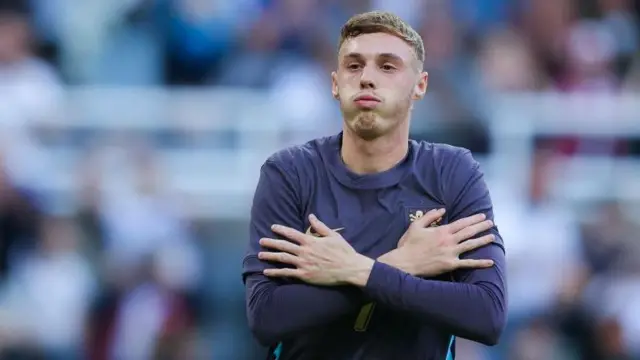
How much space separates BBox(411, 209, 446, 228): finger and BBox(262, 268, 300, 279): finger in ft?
1.40

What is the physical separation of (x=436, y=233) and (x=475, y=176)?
0.29m

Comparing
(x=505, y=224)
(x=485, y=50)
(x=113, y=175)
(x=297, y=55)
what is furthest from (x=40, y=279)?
(x=485, y=50)

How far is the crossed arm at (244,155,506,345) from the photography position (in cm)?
435

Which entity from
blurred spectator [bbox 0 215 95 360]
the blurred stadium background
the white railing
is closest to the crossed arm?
the blurred stadium background

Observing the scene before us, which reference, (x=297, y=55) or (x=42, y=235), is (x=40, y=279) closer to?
(x=42, y=235)

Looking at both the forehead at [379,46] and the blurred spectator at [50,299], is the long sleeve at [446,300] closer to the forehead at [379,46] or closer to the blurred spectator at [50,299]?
the forehead at [379,46]

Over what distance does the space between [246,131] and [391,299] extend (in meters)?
6.41

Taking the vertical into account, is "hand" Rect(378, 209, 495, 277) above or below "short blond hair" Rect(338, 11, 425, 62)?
below

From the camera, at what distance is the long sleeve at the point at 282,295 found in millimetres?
4395

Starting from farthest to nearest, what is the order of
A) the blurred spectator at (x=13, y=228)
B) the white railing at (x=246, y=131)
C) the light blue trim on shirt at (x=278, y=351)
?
the white railing at (x=246, y=131) → the blurred spectator at (x=13, y=228) → the light blue trim on shirt at (x=278, y=351)

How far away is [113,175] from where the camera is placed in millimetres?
10156

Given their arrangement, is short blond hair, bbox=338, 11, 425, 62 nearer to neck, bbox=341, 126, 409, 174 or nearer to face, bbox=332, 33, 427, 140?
face, bbox=332, 33, 427, 140

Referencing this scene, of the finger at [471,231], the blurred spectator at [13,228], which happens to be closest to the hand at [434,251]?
the finger at [471,231]

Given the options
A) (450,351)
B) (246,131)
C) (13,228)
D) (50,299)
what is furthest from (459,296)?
(246,131)
